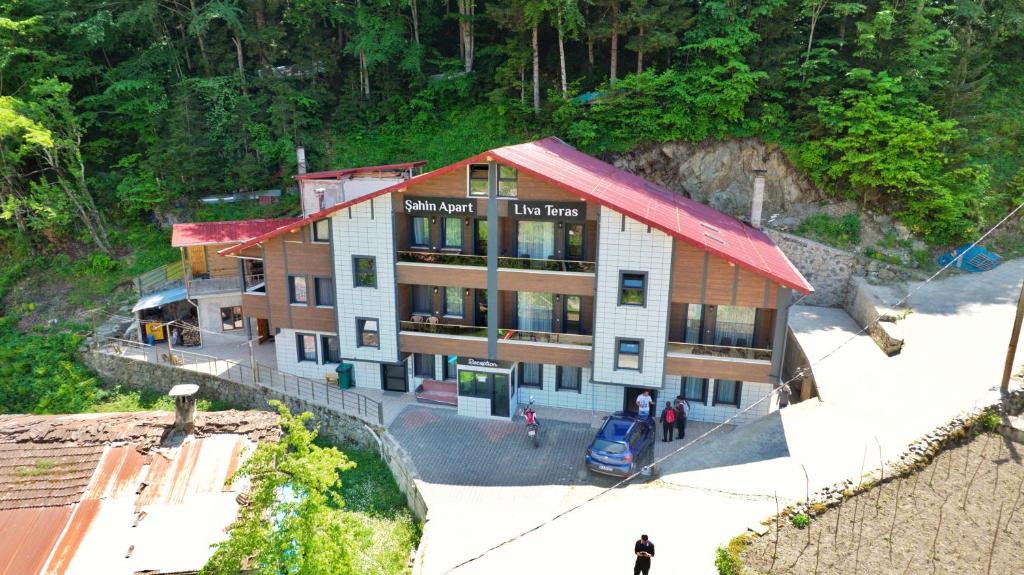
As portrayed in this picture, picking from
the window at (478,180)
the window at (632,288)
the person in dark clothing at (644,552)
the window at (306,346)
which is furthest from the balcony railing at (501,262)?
the person in dark clothing at (644,552)

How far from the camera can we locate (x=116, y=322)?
3791 cm

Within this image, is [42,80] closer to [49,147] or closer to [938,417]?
[49,147]

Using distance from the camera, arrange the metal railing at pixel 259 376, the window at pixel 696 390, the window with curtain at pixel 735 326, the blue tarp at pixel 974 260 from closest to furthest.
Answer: the window with curtain at pixel 735 326, the window at pixel 696 390, the metal railing at pixel 259 376, the blue tarp at pixel 974 260

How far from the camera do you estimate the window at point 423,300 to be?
29453 mm

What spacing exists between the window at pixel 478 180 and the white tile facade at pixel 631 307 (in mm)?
4959

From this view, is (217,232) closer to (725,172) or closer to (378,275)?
(378,275)

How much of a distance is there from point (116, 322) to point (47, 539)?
23844 millimetres

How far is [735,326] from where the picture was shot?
87.0ft

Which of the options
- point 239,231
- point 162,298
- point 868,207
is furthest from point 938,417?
point 162,298

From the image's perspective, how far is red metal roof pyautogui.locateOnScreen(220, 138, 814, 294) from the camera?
80.2 ft

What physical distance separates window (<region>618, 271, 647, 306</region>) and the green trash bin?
13075mm

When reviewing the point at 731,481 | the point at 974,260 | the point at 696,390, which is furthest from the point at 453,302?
the point at 974,260

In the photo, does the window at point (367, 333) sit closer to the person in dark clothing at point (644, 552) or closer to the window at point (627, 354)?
the window at point (627, 354)

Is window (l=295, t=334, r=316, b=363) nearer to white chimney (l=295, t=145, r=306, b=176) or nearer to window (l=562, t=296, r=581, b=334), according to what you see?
window (l=562, t=296, r=581, b=334)
